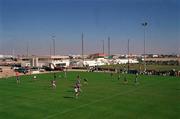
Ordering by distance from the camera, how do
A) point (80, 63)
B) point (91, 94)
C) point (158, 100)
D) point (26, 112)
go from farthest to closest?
1. point (80, 63)
2. point (91, 94)
3. point (158, 100)
4. point (26, 112)

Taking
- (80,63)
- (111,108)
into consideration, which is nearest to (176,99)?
(111,108)

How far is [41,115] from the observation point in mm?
25688

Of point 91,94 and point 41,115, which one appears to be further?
point 91,94

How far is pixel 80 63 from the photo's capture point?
367 feet

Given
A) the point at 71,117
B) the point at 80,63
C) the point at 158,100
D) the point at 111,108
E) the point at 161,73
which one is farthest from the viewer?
the point at 80,63

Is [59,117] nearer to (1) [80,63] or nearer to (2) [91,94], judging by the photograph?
(2) [91,94]

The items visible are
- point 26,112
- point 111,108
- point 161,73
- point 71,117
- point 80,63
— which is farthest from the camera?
point 80,63

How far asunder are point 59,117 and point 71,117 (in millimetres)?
1008

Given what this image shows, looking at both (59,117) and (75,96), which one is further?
(75,96)

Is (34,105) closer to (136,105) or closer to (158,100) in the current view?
(136,105)

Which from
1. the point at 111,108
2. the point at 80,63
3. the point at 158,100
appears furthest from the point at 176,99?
the point at 80,63

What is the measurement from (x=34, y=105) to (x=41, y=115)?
4745mm

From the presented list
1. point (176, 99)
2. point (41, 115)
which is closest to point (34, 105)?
point (41, 115)

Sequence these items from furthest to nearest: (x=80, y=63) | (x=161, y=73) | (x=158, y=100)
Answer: (x=80, y=63) < (x=161, y=73) < (x=158, y=100)
